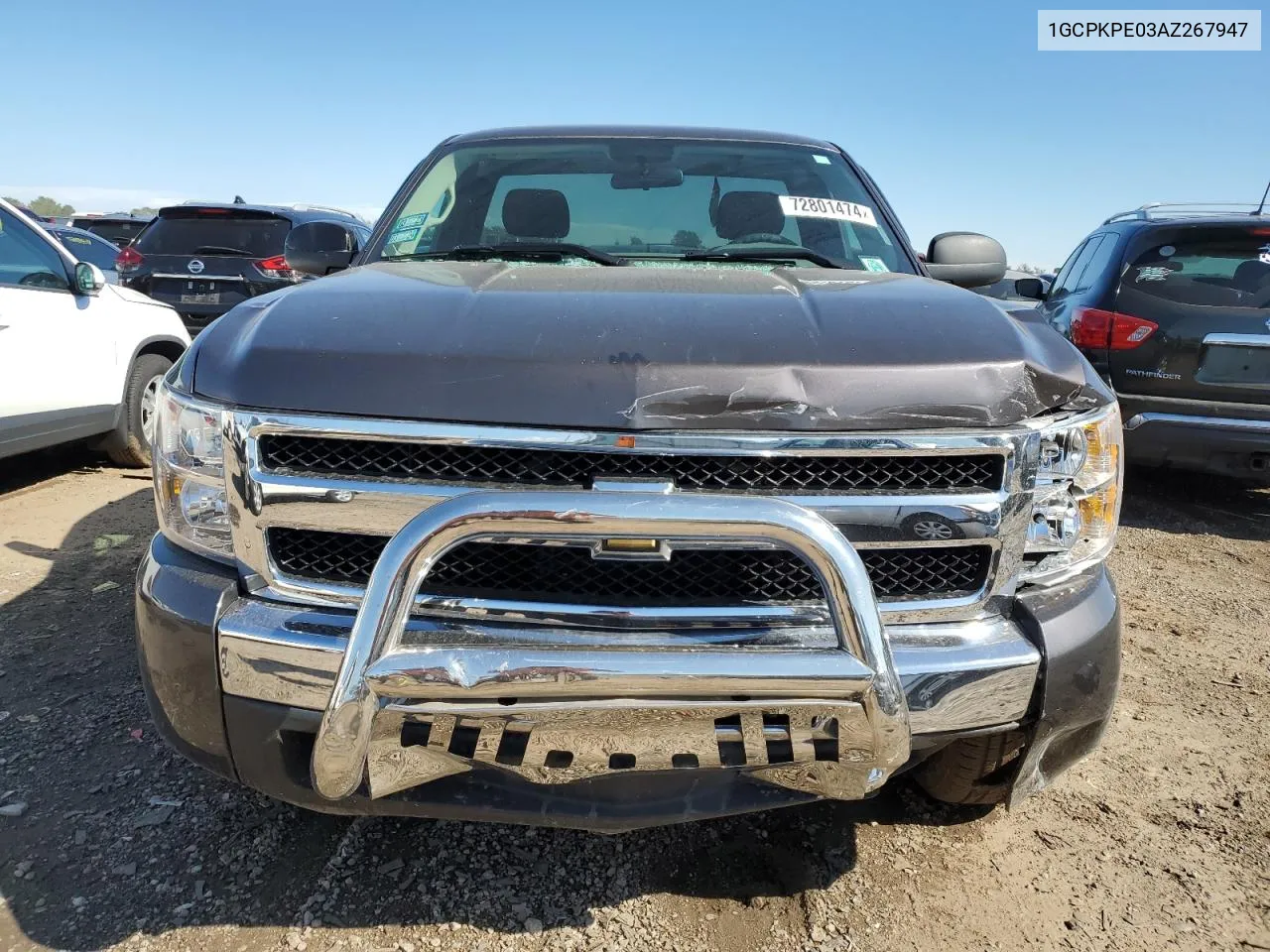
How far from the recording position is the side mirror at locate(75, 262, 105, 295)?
4.80 metres

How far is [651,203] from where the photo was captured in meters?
2.92

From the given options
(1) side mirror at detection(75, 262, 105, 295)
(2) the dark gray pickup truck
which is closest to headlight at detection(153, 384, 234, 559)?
(2) the dark gray pickup truck

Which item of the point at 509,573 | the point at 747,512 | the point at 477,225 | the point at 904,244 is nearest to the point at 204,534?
the point at 509,573

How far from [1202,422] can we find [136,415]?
21.1 feet

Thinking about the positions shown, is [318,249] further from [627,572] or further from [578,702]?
[578,702]

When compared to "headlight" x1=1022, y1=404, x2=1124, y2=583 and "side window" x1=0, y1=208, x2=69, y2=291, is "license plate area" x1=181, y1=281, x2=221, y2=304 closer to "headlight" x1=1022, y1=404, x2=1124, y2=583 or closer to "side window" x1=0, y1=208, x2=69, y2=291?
"side window" x1=0, y1=208, x2=69, y2=291

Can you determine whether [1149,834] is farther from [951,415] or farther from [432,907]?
[432,907]

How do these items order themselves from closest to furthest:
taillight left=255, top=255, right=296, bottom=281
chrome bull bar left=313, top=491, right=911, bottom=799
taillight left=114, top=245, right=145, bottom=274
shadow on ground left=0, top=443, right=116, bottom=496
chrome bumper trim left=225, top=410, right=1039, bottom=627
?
chrome bull bar left=313, top=491, right=911, bottom=799
chrome bumper trim left=225, top=410, right=1039, bottom=627
shadow on ground left=0, top=443, right=116, bottom=496
taillight left=255, top=255, right=296, bottom=281
taillight left=114, top=245, right=145, bottom=274

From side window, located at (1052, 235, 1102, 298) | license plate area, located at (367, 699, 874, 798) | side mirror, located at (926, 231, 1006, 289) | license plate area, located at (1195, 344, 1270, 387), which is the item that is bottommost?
license plate area, located at (1195, 344, 1270, 387)

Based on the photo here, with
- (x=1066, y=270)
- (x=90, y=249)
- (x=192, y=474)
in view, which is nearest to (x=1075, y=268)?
(x=1066, y=270)

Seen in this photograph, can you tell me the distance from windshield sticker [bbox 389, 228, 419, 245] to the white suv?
2.45m

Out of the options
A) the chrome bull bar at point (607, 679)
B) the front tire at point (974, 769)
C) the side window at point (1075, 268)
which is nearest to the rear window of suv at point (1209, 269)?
the side window at point (1075, 268)

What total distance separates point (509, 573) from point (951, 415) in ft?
2.85

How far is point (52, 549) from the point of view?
4.05 meters
